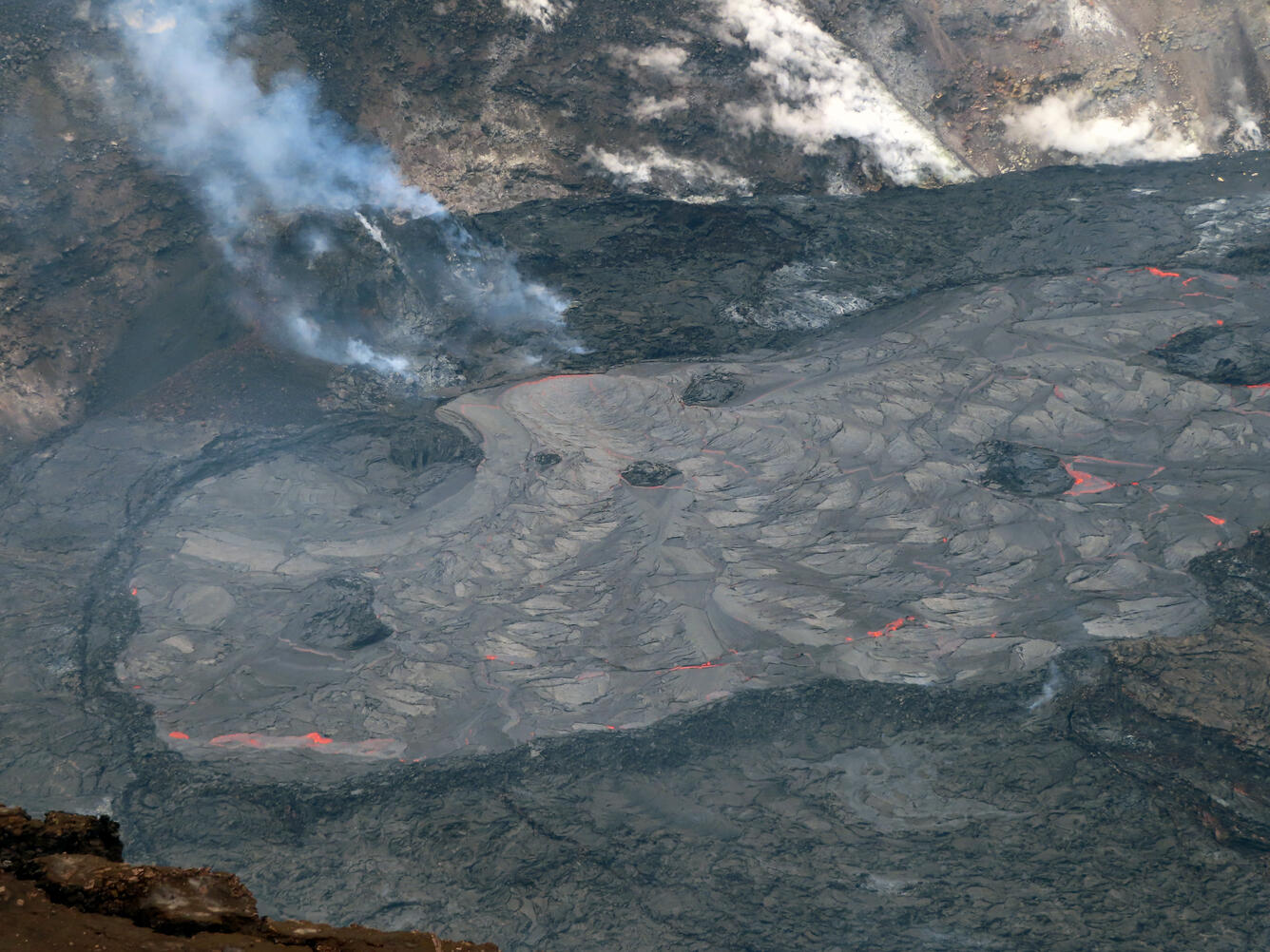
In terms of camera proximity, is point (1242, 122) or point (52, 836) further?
point (1242, 122)

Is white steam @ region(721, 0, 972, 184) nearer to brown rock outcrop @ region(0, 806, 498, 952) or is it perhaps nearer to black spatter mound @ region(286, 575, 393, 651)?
black spatter mound @ region(286, 575, 393, 651)

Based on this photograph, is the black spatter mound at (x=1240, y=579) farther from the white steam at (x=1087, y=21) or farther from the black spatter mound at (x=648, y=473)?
the white steam at (x=1087, y=21)

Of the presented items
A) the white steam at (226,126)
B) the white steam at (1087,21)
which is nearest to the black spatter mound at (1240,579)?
the white steam at (1087,21)

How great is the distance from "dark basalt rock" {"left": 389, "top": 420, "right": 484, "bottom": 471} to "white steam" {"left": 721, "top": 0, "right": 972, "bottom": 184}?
844 cm

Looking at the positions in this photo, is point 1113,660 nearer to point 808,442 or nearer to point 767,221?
point 808,442

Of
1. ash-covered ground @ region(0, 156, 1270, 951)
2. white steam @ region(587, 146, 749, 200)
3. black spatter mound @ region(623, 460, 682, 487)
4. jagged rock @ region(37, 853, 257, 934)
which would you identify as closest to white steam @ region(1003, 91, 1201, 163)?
ash-covered ground @ region(0, 156, 1270, 951)

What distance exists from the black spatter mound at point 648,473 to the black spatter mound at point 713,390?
1.43 m

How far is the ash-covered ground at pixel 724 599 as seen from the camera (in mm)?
9844

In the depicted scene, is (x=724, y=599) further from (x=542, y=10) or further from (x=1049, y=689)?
(x=542, y=10)

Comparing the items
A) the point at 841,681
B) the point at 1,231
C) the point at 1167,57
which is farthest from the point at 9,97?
the point at 1167,57

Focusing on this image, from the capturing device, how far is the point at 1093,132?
17953 mm

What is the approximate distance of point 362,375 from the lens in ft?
52.1

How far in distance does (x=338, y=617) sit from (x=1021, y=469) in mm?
9584

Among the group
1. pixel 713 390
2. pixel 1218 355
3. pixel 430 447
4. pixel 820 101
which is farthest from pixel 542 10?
pixel 1218 355
